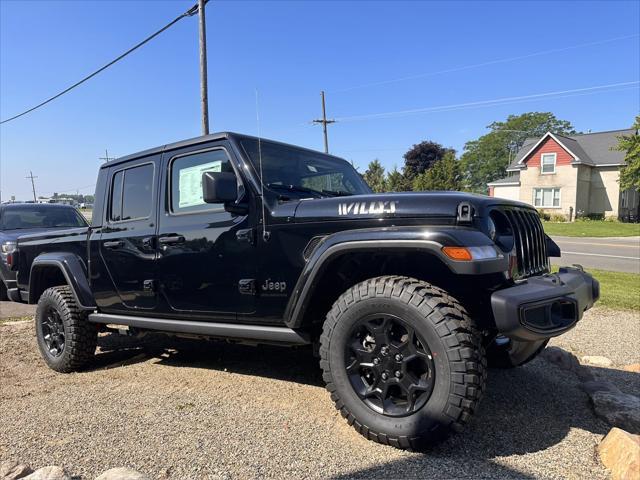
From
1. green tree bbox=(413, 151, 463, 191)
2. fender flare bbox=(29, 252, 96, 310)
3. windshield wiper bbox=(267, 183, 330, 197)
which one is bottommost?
fender flare bbox=(29, 252, 96, 310)

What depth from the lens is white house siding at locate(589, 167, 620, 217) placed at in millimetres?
34312

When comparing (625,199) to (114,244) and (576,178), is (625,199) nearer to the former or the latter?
(576,178)

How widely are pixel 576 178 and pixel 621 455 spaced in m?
36.0

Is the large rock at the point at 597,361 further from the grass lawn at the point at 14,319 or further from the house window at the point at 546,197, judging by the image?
the house window at the point at 546,197

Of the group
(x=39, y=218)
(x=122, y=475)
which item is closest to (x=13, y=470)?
(x=122, y=475)

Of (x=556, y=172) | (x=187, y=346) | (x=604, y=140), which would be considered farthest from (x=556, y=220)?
(x=187, y=346)

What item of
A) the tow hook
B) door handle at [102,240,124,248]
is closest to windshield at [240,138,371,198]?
the tow hook

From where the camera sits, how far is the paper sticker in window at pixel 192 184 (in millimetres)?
3723

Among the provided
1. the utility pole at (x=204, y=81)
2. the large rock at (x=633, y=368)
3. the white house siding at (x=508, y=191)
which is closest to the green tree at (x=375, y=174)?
the white house siding at (x=508, y=191)

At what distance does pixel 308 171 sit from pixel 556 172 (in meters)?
35.8

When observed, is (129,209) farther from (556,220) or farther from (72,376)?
(556,220)

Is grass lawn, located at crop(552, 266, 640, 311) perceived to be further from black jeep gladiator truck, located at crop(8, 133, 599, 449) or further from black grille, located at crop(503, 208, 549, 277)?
black jeep gladiator truck, located at crop(8, 133, 599, 449)

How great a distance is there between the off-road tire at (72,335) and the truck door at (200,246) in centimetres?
118

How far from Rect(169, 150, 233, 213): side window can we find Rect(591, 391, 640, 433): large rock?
2998mm
